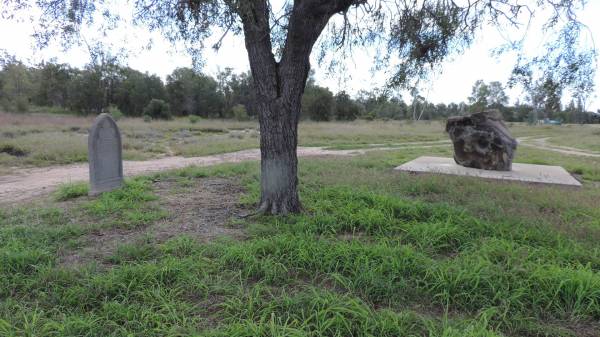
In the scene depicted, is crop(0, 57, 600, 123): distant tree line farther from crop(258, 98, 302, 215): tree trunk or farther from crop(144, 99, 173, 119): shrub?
crop(258, 98, 302, 215): tree trunk

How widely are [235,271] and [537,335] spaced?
7.06 feet

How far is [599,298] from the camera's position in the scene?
247cm

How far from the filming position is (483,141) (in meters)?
8.52

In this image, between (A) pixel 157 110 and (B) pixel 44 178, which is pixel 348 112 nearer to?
(A) pixel 157 110

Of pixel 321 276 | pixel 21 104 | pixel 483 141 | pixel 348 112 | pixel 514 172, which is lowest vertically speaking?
pixel 321 276

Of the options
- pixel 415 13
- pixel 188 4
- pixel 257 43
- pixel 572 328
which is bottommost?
pixel 572 328

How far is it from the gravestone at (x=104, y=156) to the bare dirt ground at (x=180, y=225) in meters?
0.76

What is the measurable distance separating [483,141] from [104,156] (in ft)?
27.5

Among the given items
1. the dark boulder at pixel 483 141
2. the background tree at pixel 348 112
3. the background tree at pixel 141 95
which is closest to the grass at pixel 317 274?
the dark boulder at pixel 483 141

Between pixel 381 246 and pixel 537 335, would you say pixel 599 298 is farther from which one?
pixel 381 246

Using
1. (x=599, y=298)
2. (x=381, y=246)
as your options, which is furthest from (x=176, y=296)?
(x=599, y=298)

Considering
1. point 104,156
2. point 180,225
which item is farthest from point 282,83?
point 104,156

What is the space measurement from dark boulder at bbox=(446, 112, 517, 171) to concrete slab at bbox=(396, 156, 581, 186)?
28 cm

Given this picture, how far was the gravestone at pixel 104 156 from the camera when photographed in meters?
5.64
